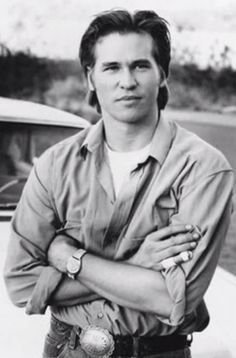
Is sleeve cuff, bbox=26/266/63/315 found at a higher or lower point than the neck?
lower

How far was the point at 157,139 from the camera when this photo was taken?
1136 mm

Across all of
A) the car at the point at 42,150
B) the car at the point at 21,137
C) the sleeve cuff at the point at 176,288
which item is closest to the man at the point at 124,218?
the sleeve cuff at the point at 176,288

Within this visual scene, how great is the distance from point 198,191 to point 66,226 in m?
0.29

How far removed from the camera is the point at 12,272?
3.83ft

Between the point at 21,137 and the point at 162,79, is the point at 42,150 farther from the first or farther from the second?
the point at 162,79

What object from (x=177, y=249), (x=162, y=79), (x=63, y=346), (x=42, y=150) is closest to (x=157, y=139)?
(x=162, y=79)

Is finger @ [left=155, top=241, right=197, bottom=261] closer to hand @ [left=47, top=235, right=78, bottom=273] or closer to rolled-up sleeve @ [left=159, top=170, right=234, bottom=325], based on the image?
rolled-up sleeve @ [left=159, top=170, right=234, bottom=325]

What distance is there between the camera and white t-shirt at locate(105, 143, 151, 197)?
3.71ft

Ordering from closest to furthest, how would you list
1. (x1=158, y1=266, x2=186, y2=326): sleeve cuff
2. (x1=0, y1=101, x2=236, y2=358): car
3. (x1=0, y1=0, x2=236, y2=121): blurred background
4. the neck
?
(x1=158, y1=266, x2=186, y2=326): sleeve cuff < the neck < (x1=0, y1=101, x2=236, y2=358): car < (x1=0, y1=0, x2=236, y2=121): blurred background

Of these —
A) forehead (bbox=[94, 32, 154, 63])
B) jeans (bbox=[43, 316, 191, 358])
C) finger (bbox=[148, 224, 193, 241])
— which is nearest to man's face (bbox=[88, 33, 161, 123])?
forehead (bbox=[94, 32, 154, 63])

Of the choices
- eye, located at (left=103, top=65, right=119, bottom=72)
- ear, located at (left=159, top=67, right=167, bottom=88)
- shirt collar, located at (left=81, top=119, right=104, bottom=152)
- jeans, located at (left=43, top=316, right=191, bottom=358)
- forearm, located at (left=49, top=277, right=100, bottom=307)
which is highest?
eye, located at (left=103, top=65, right=119, bottom=72)

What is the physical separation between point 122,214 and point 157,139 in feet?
0.56

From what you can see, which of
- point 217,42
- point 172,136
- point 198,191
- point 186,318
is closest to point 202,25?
point 217,42

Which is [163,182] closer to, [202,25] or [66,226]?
[66,226]
